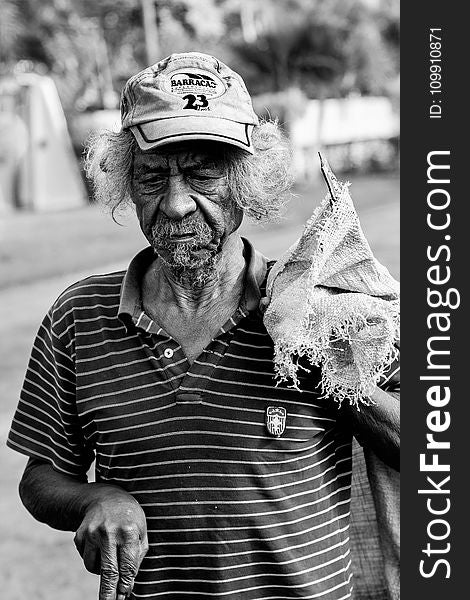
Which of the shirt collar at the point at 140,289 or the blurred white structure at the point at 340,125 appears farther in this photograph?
the blurred white structure at the point at 340,125

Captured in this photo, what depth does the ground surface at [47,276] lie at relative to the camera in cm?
476


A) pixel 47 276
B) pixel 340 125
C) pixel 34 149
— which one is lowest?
pixel 47 276

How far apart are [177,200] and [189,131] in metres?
0.15

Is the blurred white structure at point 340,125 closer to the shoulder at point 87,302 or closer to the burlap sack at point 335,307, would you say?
the shoulder at point 87,302

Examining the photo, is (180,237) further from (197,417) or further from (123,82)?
(123,82)

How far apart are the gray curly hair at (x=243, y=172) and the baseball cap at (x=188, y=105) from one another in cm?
8

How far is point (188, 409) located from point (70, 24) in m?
22.3

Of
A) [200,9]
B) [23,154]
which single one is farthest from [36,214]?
[200,9]

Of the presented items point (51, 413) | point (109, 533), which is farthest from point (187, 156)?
point (109, 533)

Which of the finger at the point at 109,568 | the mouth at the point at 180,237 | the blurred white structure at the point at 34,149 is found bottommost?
the finger at the point at 109,568

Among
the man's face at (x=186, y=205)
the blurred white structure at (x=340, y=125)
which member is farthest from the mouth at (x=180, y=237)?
the blurred white structure at (x=340, y=125)

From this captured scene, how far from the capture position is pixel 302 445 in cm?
207

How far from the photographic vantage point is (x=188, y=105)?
202 centimetres

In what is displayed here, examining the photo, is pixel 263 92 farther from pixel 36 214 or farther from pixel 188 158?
pixel 188 158
